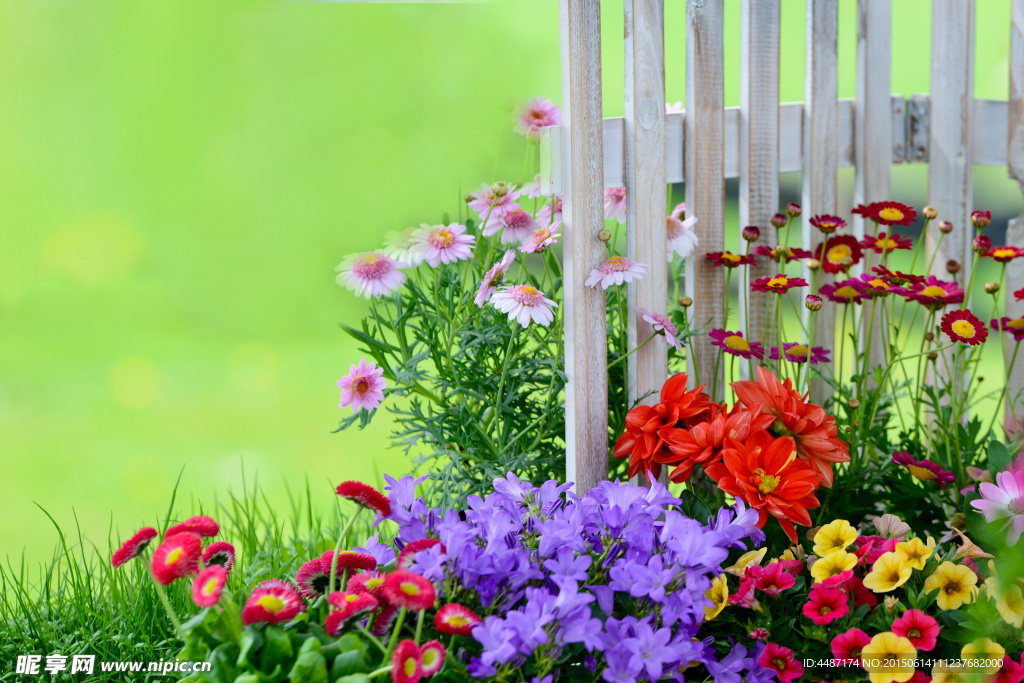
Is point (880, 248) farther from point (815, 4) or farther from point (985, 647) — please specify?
point (985, 647)

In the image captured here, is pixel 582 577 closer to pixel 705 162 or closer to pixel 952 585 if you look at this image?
pixel 952 585

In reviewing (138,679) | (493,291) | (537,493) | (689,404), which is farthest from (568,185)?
(138,679)

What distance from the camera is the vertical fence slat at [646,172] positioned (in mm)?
1752

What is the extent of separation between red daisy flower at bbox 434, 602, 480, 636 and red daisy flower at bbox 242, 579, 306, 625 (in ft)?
0.66

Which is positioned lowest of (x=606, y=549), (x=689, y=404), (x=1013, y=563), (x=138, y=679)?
(x=138, y=679)

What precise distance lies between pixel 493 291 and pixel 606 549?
2.07 feet

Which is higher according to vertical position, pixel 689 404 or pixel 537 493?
pixel 689 404

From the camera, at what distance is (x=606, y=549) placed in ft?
4.20

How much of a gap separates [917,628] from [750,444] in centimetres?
42

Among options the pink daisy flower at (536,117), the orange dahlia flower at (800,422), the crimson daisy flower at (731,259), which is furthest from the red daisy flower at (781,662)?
the pink daisy flower at (536,117)

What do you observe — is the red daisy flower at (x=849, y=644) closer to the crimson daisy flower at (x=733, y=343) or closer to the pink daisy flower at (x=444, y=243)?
the crimson daisy flower at (x=733, y=343)

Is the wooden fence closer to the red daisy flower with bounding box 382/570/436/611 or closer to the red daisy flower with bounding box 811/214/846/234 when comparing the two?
the red daisy flower with bounding box 811/214/846/234

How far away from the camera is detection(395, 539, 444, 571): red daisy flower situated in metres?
1.18

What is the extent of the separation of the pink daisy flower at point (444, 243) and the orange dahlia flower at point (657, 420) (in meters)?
0.52
